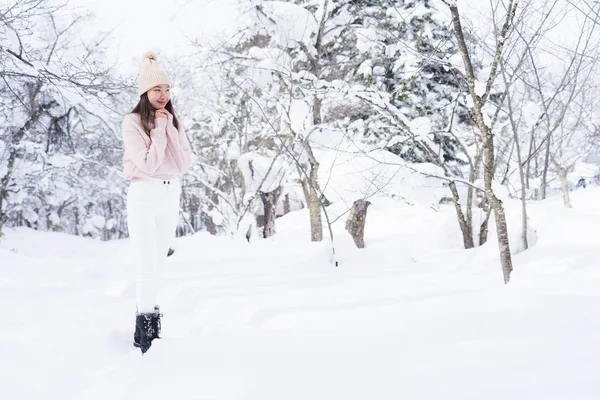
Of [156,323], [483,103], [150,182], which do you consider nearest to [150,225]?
[150,182]

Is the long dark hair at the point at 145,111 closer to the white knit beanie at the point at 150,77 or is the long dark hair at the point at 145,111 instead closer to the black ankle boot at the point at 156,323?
the white knit beanie at the point at 150,77

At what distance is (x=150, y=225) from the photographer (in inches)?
93.8

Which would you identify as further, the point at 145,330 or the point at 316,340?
the point at 145,330

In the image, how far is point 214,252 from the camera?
642 cm

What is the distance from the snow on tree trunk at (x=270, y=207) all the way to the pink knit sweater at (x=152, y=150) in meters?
10.7

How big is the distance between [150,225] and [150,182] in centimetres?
24

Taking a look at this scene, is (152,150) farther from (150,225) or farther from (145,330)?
(145,330)

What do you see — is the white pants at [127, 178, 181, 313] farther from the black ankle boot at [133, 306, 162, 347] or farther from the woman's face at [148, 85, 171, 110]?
the woman's face at [148, 85, 171, 110]

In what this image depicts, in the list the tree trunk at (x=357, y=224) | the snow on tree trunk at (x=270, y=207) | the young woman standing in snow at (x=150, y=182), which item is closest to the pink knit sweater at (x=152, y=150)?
the young woman standing in snow at (x=150, y=182)

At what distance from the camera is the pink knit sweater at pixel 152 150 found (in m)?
2.29

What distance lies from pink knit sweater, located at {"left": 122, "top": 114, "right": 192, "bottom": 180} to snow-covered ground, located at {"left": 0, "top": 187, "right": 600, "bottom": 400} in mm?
902

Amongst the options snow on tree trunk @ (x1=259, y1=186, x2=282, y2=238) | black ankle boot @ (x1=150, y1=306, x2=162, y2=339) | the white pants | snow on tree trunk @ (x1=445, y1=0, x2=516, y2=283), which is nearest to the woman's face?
the white pants

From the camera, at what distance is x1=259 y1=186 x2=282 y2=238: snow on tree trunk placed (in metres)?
13.6

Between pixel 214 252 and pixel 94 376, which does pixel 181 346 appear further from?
pixel 214 252
